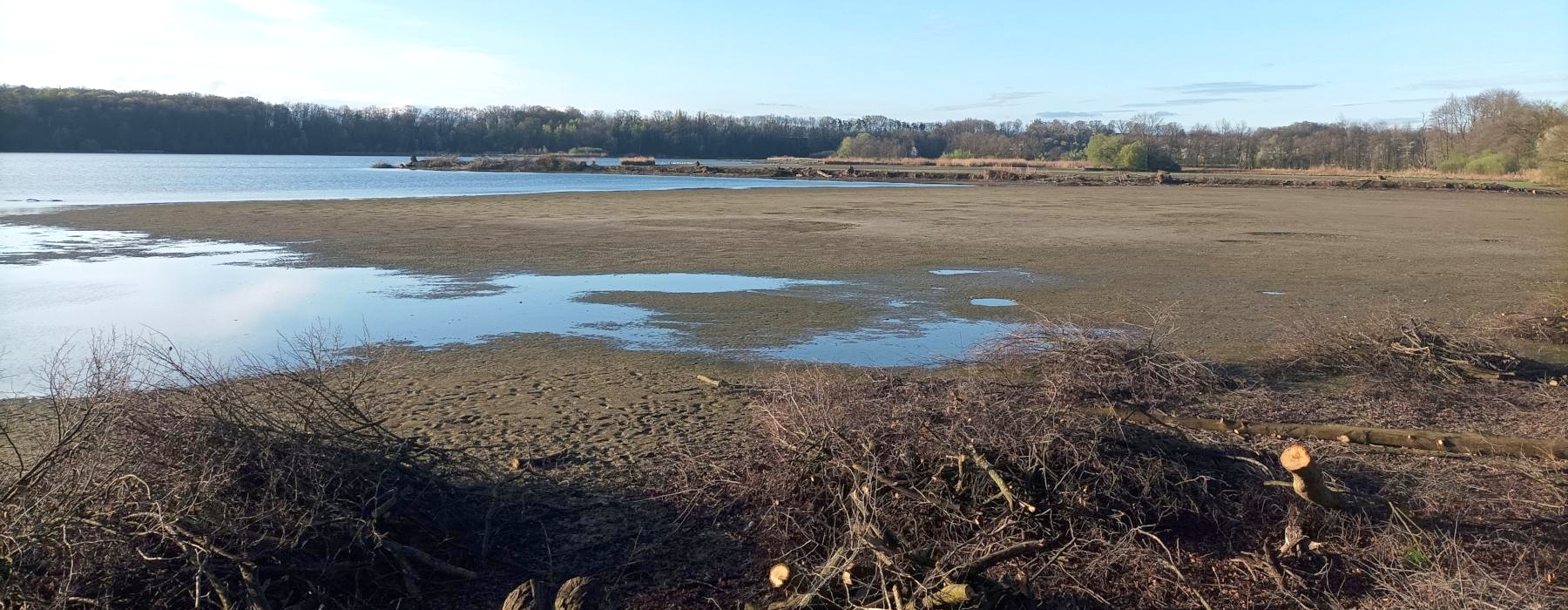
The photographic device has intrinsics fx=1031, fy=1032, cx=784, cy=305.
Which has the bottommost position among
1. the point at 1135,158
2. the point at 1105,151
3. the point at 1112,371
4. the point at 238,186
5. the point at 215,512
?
the point at 1112,371

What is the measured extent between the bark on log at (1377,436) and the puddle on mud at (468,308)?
10.7 feet

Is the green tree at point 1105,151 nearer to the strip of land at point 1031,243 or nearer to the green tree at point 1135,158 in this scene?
the green tree at point 1135,158

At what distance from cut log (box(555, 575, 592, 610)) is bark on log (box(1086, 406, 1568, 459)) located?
141 inches

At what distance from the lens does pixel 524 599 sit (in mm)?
4602

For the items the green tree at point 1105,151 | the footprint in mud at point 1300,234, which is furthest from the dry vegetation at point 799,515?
the green tree at point 1105,151

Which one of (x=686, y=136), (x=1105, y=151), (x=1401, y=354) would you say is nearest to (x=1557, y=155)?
(x=1105, y=151)

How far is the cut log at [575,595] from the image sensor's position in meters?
4.64

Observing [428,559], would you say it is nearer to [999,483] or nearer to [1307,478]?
[999,483]

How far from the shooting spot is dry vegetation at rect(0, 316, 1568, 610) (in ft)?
15.3

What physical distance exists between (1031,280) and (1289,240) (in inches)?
454

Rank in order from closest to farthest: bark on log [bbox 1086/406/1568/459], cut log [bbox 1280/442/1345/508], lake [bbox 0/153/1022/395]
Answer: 1. cut log [bbox 1280/442/1345/508]
2. bark on log [bbox 1086/406/1568/459]
3. lake [bbox 0/153/1022/395]

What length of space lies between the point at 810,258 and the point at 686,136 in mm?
147889

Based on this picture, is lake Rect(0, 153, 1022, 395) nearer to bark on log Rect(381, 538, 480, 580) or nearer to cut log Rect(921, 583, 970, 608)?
bark on log Rect(381, 538, 480, 580)

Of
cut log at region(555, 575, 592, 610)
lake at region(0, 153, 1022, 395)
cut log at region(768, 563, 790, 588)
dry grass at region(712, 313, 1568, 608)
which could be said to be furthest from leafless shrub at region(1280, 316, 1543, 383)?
cut log at region(555, 575, 592, 610)
